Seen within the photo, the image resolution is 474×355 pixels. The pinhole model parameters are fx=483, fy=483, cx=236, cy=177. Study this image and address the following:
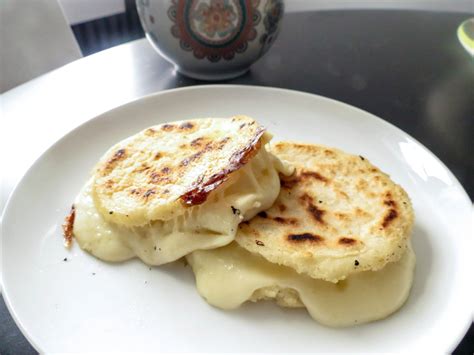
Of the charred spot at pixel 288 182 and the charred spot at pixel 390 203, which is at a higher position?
the charred spot at pixel 288 182

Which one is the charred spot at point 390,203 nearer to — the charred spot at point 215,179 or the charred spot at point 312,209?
the charred spot at point 312,209

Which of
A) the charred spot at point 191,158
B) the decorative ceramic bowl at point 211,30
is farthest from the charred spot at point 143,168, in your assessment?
the decorative ceramic bowl at point 211,30

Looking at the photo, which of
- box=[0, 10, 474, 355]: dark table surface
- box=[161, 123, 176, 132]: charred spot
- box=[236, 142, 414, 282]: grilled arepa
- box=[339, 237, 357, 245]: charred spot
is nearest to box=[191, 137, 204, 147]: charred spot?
box=[161, 123, 176, 132]: charred spot

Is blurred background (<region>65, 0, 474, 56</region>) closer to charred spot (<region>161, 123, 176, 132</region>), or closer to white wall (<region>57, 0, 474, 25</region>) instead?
white wall (<region>57, 0, 474, 25</region>)

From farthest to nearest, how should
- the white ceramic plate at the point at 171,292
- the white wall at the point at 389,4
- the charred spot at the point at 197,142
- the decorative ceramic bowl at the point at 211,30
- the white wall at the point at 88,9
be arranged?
the white wall at the point at 389,4 → the white wall at the point at 88,9 → the decorative ceramic bowl at the point at 211,30 → the charred spot at the point at 197,142 → the white ceramic plate at the point at 171,292

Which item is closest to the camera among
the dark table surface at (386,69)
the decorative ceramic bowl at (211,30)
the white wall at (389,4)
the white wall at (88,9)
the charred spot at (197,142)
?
the charred spot at (197,142)

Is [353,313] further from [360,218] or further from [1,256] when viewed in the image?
[1,256]

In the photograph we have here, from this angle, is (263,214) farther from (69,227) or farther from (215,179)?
(69,227)
